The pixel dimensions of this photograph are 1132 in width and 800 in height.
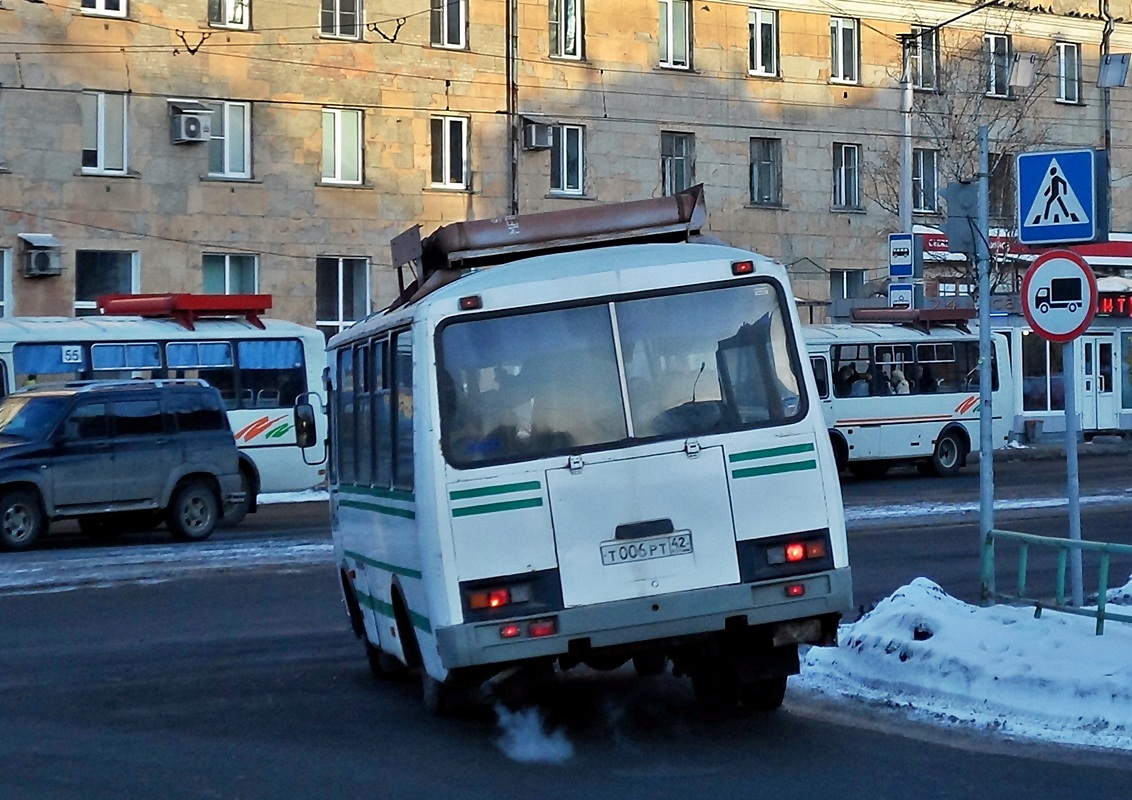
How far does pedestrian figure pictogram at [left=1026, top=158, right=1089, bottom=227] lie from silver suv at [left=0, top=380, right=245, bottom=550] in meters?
13.6

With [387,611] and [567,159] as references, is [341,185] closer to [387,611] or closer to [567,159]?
[567,159]

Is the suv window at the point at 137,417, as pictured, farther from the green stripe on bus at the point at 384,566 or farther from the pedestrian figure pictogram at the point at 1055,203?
the pedestrian figure pictogram at the point at 1055,203

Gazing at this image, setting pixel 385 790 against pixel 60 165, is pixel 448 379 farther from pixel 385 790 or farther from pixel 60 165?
pixel 60 165

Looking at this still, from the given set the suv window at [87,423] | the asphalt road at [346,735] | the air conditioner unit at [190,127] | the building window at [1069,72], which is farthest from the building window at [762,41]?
the asphalt road at [346,735]

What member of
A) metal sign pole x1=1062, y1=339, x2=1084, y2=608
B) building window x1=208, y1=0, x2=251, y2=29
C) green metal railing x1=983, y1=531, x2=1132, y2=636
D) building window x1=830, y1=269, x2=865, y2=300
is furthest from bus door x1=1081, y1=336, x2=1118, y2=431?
metal sign pole x1=1062, y1=339, x2=1084, y2=608

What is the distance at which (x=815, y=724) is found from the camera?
367 inches

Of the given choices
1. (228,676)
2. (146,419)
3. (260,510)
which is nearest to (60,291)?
(260,510)

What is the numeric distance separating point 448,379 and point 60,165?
1049 inches

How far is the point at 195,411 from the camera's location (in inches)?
904

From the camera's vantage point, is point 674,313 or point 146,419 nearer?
point 674,313

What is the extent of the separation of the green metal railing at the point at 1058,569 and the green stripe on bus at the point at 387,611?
150 inches

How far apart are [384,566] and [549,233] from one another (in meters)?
2.08

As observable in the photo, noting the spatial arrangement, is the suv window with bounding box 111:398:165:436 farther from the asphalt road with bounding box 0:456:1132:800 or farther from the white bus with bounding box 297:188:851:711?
the white bus with bounding box 297:188:851:711

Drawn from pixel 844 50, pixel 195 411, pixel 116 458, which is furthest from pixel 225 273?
pixel 844 50
